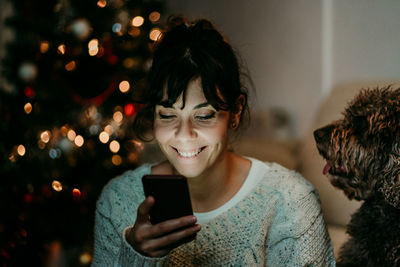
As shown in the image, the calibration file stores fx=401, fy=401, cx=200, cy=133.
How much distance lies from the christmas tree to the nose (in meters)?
1.18

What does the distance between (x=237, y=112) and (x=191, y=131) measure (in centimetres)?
20

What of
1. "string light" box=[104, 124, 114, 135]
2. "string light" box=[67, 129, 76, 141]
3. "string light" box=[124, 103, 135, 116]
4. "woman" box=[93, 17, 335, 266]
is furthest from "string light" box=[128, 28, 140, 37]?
"woman" box=[93, 17, 335, 266]

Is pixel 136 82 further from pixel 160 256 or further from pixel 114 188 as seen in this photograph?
pixel 160 256

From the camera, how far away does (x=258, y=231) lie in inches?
42.1

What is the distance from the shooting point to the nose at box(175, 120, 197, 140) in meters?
1.00

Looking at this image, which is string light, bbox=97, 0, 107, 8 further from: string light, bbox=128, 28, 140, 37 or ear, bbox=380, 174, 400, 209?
ear, bbox=380, 174, 400, 209

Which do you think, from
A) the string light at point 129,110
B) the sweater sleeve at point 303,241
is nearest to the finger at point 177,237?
the sweater sleeve at point 303,241

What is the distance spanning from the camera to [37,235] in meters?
2.04

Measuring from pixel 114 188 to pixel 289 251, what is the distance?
1.72ft

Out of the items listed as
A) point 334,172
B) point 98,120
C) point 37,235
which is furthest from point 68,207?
point 334,172

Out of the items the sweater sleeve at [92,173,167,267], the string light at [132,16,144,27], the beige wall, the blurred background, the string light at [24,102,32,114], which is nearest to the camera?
the sweater sleeve at [92,173,167,267]

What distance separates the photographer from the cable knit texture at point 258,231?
103cm

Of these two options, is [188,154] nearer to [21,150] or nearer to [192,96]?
[192,96]

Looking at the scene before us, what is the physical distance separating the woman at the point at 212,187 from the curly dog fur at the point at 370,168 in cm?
9
